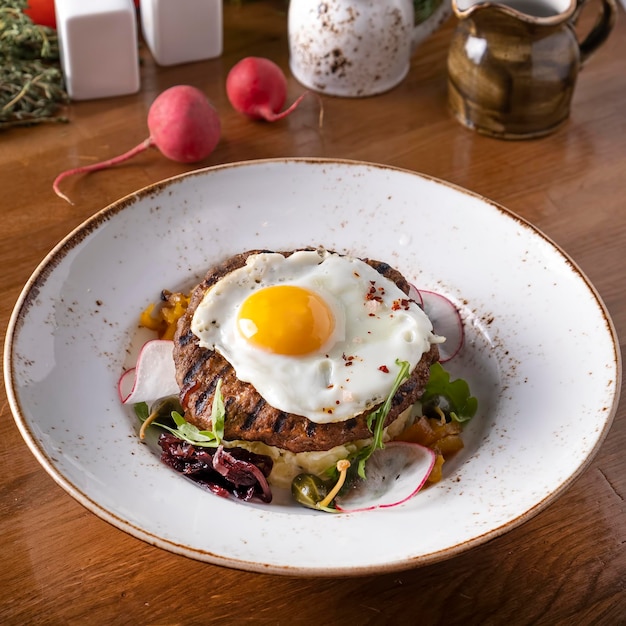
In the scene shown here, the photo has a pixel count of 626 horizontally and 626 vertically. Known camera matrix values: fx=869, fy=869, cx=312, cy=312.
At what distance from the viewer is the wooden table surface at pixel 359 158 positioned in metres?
2.43

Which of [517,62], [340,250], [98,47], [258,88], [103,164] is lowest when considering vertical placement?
[103,164]

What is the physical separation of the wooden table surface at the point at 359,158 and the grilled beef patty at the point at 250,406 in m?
0.40

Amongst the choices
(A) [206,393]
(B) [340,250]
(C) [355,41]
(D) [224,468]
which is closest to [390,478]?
(D) [224,468]

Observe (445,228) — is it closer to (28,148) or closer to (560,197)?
(560,197)

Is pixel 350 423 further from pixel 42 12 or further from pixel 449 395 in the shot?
pixel 42 12

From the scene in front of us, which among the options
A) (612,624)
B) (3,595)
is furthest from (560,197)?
(3,595)

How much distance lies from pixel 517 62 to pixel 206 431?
7.89ft

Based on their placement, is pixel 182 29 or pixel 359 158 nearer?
pixel 359 158

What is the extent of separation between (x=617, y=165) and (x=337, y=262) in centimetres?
195

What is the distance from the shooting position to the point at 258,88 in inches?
166

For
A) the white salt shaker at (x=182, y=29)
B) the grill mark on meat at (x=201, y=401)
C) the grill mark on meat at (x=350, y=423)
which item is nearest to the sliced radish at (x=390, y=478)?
the grill mark on meat at (x=350, y=423)

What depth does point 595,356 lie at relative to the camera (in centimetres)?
275

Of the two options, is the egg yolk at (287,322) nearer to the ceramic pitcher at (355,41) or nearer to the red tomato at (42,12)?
the ceramic pitcher at (355,41)

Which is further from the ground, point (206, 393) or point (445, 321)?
point (206, 393)
